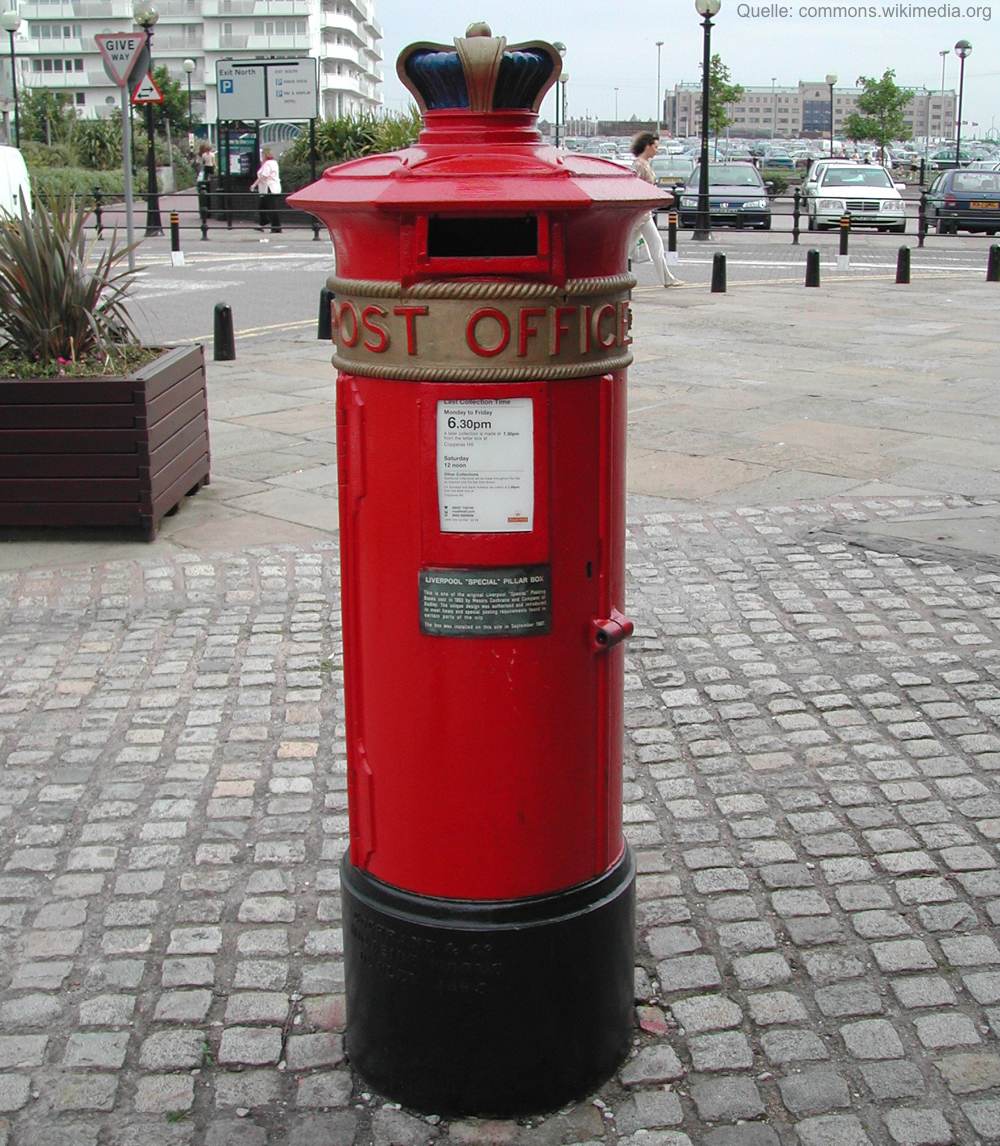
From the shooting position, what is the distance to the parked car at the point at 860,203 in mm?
29359

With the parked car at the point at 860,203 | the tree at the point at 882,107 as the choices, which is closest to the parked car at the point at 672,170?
the parked car at the point at 860,203

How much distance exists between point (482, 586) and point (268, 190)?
2988 centimetres

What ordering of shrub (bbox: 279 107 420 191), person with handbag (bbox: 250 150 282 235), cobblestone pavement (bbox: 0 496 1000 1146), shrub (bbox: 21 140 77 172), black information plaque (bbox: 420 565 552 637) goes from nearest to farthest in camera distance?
black information plaque (bbox: 420 565 552 637) → cobblestone pavement (bbox: 0 496 1000 1146) → person with handbag (bbox: 250 150 282 235) → shrub (bbox: 279 107 420 191) → shrub (bbox: 21 140 77 172)

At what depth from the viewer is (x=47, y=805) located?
14.0ft

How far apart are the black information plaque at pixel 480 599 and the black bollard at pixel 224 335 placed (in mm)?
9746

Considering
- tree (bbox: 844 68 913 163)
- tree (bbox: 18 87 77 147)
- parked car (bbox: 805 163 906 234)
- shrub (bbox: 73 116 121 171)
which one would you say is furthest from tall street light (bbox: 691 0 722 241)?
tree (bbox: 844 68 913 163)

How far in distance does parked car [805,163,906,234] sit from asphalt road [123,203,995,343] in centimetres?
35

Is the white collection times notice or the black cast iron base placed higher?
the white collection times notice

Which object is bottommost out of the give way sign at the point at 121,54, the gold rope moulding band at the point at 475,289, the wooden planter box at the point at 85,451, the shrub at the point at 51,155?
the wooden planter box at the point at 85,451

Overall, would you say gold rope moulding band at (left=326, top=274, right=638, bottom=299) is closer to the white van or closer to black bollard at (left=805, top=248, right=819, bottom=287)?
the white van

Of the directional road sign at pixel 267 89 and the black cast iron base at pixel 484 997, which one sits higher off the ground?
the directional road sign at pixel 267 89

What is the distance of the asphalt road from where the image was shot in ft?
51.6

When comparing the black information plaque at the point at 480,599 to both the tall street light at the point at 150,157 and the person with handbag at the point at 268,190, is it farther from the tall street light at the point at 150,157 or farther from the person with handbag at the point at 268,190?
the person with handbag at the point at 268,190

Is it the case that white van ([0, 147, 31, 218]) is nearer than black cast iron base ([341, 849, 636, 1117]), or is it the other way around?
black cast iron base ([341, 849, 636, 1117])
